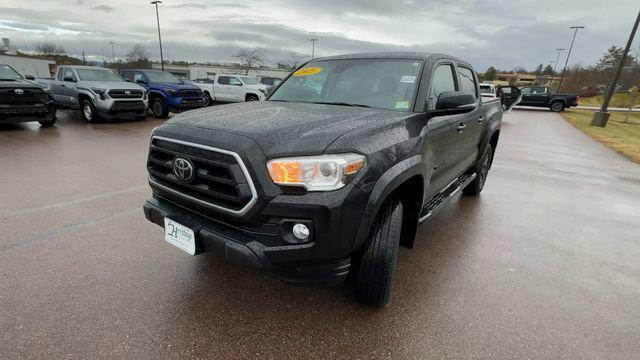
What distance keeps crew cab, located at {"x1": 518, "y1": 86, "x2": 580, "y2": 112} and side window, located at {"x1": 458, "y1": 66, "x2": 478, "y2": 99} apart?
81.4ft

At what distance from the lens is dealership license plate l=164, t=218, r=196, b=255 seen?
217 cm

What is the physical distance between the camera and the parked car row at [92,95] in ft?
27.8

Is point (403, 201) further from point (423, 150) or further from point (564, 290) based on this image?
point (564, 290)

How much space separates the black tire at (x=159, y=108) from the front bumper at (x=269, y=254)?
38.1 ft

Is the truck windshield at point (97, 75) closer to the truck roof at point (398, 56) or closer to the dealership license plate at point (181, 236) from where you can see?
the truck roof at point (398, 56)

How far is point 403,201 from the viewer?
103 inches

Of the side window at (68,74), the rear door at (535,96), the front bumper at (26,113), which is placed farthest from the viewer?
the rear door at (535,96)

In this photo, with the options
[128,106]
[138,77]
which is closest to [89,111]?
[128,106]

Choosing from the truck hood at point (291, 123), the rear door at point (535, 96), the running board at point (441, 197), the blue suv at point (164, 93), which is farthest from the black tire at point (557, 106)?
the truck hood at point (291, 123)

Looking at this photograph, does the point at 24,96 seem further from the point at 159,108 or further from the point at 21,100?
the point at 159,108

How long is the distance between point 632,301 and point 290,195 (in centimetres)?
289

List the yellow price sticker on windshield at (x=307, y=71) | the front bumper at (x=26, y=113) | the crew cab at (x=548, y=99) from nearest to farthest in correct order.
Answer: the yellow price sticker on windshield at (x=307, y=71)
the front bumper at (x=26, y=113)
the crew cab at (x=548, y=99)

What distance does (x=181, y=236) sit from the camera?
2.25 m

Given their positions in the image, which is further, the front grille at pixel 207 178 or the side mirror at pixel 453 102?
the side mirror at pixel 453 102
